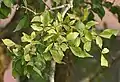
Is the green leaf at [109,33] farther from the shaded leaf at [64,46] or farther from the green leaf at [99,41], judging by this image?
the shaded leaf at [64,46]

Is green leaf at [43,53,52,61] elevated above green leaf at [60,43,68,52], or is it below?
below

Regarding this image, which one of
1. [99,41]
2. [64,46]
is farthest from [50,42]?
[99,41]

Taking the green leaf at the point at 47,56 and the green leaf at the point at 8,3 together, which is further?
the green leaf at the point at 8,3

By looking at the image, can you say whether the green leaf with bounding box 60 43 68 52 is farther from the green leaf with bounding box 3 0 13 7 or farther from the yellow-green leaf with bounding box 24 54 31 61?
the green leaf with bounding box 3 0 13 7

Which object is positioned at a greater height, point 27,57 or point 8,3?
point 8,3

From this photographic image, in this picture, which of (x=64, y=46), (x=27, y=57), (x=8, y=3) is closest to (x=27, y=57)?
(x=27, y=57)

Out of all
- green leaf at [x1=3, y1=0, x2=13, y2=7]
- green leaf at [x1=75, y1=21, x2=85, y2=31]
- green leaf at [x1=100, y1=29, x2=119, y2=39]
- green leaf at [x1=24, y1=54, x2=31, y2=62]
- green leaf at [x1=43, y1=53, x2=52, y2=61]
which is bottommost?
green leaf at [x1=43, y1=53, x2=52, y2=61]

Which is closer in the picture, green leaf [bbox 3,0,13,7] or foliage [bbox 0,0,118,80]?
foliage [bbox 0,0,118,80]

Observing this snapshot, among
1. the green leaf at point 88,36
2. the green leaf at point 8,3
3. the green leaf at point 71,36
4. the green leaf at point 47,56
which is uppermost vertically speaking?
the green leaf at point 8,3

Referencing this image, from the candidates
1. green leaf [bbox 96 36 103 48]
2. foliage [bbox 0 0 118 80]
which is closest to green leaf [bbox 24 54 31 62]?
foliage [bbox 0 0 118 80]

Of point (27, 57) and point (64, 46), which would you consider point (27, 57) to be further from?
point (64, 46)

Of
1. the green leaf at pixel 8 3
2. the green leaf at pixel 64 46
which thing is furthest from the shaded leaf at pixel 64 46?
the green leaf at pixel 8 3

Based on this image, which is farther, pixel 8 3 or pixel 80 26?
pixel 8 3

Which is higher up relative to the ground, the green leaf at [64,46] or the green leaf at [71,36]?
the green leaf at [71,36]
